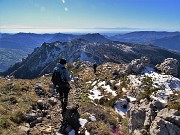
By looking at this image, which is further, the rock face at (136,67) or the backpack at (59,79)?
the rock face at (136,67)

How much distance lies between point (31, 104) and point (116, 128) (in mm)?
6747

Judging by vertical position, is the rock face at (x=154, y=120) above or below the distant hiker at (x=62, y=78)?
below

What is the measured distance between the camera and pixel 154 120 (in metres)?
14.6

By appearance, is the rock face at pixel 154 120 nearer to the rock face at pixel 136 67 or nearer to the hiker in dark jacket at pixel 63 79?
the hiker in dark jacket at pixel 63 79

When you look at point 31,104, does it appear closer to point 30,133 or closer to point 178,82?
point 30,133

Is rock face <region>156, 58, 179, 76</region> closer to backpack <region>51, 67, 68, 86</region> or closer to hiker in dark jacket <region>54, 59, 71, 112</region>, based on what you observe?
hiker in dark jacket <region>54, 59, 71, 112</region>

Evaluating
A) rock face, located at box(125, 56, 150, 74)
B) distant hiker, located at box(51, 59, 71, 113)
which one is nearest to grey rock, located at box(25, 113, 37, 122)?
distant hiker, located at box(51, 59, 71, 113)

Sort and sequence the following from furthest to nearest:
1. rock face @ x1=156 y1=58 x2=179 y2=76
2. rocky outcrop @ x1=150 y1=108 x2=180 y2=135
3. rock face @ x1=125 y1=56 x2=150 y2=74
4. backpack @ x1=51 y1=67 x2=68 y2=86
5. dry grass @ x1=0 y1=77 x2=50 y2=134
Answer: rock face @ x1=125 y1=56 x2=150 y2=74
rock face @ x1=156 y1=58 x2=179 y2=76
backpack @ x1=51 y1=67 x2=68 y2=86
dry grass @ x1=0 y1=77 x2=50 y2=134
rocky outcrop @ x1=150 y1=108 x2=180 y2=135

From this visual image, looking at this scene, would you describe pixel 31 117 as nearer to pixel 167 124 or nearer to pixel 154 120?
pixel 154 120

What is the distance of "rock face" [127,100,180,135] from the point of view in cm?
1364

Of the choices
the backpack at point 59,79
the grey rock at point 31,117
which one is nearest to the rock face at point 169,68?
the backpack at point 59,79

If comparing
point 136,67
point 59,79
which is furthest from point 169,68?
point 59,79

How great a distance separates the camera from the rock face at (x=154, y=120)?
13.6 metres

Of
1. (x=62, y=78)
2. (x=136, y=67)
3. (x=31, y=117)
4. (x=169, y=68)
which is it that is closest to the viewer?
(x=62, y=78)
